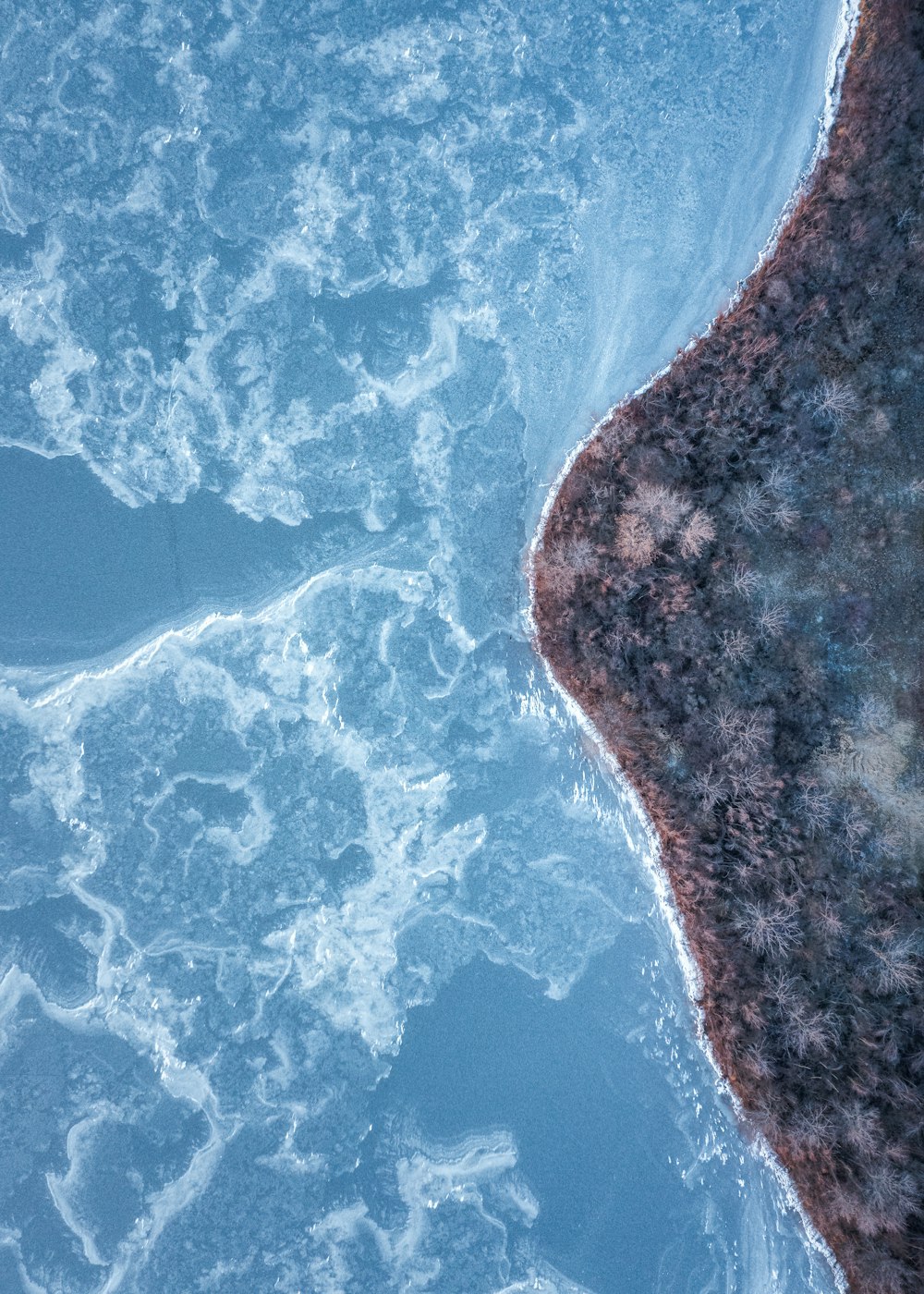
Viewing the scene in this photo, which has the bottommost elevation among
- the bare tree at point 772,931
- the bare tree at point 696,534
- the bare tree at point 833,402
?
the bare tree at point 772,931

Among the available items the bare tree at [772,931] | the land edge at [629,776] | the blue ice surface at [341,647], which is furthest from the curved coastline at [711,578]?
the bare tree at [772,931]

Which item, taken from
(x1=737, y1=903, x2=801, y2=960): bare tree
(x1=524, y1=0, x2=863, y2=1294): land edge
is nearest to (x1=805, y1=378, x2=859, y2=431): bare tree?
(x1=524, y1=0, x2=863, y2=1294): land edge

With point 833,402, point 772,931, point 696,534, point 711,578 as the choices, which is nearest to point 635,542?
point 696,534

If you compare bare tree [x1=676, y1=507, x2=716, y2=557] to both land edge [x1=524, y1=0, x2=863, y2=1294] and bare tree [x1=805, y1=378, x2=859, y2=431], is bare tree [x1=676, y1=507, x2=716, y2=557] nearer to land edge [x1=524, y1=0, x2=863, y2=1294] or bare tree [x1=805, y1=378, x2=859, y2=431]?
land edge [x1=524, y1=0, x2=863, y2=1294]

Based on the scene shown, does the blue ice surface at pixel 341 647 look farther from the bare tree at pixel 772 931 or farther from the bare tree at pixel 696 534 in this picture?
the bare tree at pixel 696 534

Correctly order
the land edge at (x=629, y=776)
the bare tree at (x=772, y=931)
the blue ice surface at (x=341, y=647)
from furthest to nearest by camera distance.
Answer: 1. the blue ice surface at (x=341, y=647)
2. the land edge at (x=629, y=776)
3. the bare tree at (x=772, y=931)

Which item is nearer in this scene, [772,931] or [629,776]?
[772,931]

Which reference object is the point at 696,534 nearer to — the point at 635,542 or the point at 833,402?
the point at 635,542
